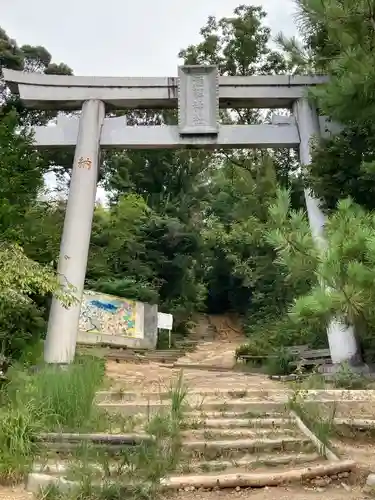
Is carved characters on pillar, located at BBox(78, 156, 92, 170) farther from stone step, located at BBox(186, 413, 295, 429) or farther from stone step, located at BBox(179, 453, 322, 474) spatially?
stone step, located at BBox(179, 453, 322, 474)

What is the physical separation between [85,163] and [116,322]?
645cm

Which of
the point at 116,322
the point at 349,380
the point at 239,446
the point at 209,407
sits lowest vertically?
the point at 239,446

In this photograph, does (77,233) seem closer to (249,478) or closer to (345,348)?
(345,348)

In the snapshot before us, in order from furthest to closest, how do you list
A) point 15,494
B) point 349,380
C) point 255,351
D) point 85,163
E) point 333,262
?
point 255,351 → point 85,163 → point 349,380 → point 15,494 → point 333,262

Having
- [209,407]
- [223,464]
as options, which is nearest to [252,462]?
[223,464]

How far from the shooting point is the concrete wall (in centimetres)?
1391

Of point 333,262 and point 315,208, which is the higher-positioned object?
point 315,208

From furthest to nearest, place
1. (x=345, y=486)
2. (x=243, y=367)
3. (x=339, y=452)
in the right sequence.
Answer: (x=243, y=367) → (x=339, y=452) → (x=345, y=486)

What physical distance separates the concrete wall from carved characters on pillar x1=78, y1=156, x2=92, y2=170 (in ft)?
17.1

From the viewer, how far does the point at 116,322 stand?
14.6 metres

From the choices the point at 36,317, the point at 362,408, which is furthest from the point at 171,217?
the point at 362,408

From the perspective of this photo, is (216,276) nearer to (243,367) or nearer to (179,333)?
(179,333)

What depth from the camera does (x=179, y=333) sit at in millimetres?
19984

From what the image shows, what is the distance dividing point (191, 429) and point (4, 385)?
1.78 metres
